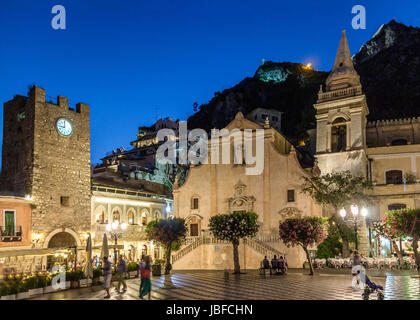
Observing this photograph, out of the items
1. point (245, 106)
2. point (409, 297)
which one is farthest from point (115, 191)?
point (245, 106)

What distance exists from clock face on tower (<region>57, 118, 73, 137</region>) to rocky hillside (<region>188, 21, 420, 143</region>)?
132ft

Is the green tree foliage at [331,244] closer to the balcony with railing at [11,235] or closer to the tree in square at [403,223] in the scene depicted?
the tree in square at [403,223]

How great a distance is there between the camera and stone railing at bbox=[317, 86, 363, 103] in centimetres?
4141

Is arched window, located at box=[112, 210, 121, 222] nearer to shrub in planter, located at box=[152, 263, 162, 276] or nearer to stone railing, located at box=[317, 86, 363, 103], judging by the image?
shrub in planter, located at box=[152, 263, 162, 276]

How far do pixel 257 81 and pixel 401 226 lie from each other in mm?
83910

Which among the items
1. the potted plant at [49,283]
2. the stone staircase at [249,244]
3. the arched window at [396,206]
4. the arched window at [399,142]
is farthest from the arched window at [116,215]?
the arched window at [399,142]

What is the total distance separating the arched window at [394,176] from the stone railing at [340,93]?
27.7ft

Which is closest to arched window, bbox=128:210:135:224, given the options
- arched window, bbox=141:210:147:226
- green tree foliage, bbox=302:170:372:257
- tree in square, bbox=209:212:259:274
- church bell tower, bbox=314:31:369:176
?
arched window, bbox=141:210:147:226

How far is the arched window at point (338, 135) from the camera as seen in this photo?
42.5 meters

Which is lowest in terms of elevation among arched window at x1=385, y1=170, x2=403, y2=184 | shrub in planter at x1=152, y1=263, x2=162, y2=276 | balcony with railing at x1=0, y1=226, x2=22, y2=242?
shrub in planter at x1=152, y1=263, x2=162, y2=276

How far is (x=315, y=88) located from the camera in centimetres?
9462

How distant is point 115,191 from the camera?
4259 centimetres

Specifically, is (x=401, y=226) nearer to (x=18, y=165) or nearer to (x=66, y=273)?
(x=66, y=273)

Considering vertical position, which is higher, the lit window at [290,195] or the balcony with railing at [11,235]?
the lit window at [290,195]
